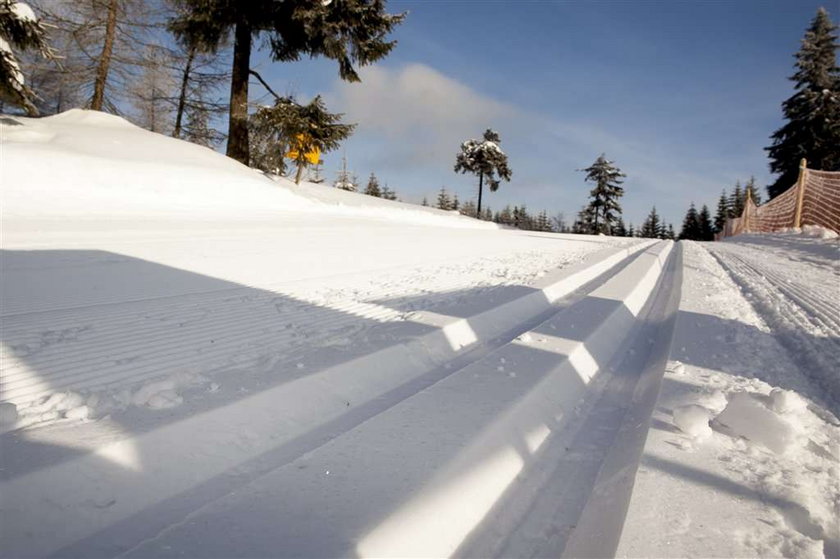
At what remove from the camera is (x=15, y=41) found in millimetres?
6656

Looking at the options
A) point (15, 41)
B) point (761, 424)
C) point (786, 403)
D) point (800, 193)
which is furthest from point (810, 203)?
point (15, 41)

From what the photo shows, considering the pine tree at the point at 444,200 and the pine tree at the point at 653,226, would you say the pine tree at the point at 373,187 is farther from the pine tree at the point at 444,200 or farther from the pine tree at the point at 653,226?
the pine tree at the point at 653,226

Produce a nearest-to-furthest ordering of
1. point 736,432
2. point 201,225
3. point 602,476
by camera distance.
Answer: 1. point 602,476
2. point 736,432
3. point 201,225

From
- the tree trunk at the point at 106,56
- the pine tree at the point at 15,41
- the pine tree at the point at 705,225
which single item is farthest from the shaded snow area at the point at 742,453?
the pine tree at the point at 705,225

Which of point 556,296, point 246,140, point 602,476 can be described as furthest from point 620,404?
point 246,140

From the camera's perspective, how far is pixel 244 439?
1319 mm

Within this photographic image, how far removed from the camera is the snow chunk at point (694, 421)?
134cm

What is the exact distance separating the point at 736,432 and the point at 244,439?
1.62m

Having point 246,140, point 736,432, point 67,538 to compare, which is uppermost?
point 246,140

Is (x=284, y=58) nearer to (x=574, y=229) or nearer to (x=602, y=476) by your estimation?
(x=602, y=476)

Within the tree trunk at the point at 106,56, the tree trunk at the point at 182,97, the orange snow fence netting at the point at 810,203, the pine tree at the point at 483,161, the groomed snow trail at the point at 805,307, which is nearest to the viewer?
the groomed snow trail at the point at 805,307

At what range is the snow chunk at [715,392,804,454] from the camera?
4.21ft

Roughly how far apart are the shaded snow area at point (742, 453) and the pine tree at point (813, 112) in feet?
98.9

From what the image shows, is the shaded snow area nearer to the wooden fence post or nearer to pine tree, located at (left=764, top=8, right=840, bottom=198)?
the wooden fence post
